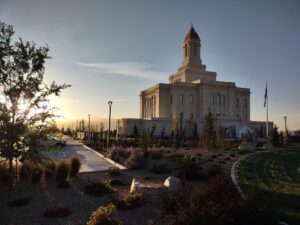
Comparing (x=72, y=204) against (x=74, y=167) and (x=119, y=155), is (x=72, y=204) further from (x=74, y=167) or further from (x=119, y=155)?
(x=119, y=155)

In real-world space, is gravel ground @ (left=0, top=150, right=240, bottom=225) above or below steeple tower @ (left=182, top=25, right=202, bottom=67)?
below

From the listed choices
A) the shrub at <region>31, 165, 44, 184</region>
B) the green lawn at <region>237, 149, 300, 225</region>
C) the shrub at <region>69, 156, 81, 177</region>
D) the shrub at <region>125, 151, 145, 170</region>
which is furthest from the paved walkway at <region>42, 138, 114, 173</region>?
the green lawn at <region>237, 149, 300, 225</region>

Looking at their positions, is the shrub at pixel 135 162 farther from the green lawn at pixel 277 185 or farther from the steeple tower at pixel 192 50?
the steeple tower at pixel 192 50

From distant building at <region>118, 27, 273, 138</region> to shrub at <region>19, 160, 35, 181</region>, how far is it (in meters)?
46.6

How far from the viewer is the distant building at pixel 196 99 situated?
64.6 meters

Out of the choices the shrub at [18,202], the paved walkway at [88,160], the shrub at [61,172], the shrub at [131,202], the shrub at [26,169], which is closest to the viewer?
the shrub at [131,202]

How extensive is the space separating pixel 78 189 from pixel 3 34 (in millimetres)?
6653

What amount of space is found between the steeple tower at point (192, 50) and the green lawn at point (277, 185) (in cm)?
5754

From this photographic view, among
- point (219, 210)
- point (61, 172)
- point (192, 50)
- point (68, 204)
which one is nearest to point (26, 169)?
point (61, 172)

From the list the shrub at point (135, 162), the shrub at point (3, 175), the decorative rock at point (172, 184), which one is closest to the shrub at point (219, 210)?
the decorative rock at point (172, 184)

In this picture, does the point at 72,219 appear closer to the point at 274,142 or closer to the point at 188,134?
the point at 274,142

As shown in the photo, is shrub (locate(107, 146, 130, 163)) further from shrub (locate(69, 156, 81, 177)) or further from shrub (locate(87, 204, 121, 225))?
shrub (locate(87, 204, 121, 225))

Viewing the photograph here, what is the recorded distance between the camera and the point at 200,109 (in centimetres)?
6881

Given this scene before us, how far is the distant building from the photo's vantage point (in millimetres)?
64625
